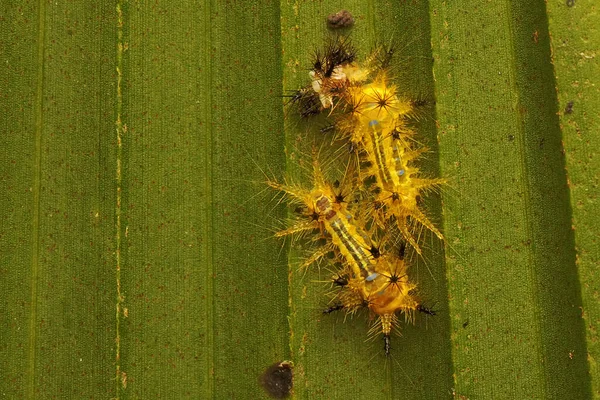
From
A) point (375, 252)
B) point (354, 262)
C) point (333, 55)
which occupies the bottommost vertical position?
point (354, 262)

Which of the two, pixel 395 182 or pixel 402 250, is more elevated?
pixel 395 182

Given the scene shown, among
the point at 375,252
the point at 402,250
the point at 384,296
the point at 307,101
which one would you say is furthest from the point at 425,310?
the point at 307,101

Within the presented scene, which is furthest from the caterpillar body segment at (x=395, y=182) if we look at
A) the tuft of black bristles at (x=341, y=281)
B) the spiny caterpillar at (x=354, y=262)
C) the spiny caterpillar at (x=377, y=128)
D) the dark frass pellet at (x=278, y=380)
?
the dark frass pellet at (x=278, y=380)

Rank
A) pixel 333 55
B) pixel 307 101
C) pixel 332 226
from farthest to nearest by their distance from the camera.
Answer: pixel 307 101 < pixel 333 55 < pixel 332 226

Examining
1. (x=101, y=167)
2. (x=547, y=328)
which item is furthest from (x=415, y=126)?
(x=101, y=167)

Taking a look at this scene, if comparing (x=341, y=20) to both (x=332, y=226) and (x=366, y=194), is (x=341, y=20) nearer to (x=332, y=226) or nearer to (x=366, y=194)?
(x=366, y=194)

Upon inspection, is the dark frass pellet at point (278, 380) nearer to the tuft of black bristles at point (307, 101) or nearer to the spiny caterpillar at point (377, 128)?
the spiny caterpillar at point (377, 128)

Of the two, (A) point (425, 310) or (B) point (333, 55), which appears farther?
(B) point (333, 55)
